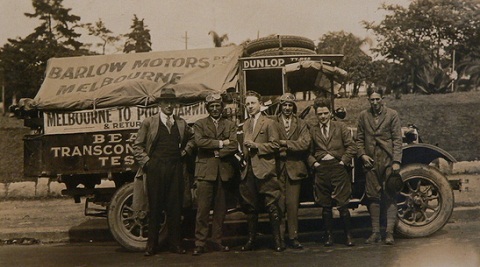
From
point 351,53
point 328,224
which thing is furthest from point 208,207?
point 351,53

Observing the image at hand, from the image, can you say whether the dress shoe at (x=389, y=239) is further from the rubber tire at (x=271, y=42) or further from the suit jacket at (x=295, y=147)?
the rubber tire at (x=271, y=42)

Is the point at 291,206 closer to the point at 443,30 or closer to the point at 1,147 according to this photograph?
the point at 443,30

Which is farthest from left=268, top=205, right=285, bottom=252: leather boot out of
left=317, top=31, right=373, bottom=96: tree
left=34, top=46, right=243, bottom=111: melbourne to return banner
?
left=317, top=31, right=373, bottom=96: tree

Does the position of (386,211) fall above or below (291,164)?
Result: below

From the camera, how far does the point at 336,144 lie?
23.0 feet

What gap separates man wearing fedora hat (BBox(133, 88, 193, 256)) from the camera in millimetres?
6840

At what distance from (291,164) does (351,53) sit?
19867mm

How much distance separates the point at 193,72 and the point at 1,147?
42.9 ft

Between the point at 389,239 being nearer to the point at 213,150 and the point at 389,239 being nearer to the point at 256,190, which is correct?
the point at 256,190

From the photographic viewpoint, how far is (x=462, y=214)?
8617 mm

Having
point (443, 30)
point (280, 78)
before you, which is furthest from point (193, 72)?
point (443, 30)

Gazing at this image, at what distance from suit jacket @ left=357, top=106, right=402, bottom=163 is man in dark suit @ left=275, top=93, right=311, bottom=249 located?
750 mm

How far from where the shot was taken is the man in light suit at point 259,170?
22.3ft

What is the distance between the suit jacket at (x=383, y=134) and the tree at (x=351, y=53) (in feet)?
28.6
